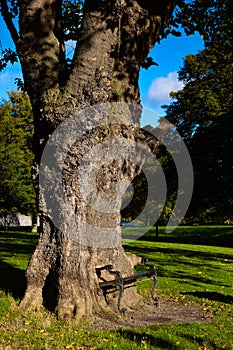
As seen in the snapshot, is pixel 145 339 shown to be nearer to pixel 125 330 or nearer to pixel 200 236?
pixel 125 330

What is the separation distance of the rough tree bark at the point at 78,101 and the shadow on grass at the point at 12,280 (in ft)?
2.10

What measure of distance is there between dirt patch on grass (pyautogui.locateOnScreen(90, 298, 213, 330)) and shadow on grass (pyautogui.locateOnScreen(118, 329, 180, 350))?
0.35 metres

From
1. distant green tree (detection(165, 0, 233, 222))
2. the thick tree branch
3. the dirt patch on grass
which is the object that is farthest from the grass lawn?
distant green tree (detection(165, 0, 233, 222))

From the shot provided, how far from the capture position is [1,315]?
5.73 m

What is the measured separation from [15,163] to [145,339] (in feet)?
87.3

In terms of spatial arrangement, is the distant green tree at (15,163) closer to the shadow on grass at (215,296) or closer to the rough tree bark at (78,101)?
the shadow on grass at (215,296)

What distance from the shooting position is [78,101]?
643cm

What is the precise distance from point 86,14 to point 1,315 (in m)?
4.92

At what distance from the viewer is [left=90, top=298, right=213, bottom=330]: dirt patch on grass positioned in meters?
5.86

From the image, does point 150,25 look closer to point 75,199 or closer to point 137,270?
point 75,199

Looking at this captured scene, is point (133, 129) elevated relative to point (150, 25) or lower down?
lower down

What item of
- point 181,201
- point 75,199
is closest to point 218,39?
point 75,199

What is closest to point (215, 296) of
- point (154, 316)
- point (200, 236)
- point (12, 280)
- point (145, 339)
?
point (154, 316)

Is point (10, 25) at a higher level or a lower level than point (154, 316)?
higher
